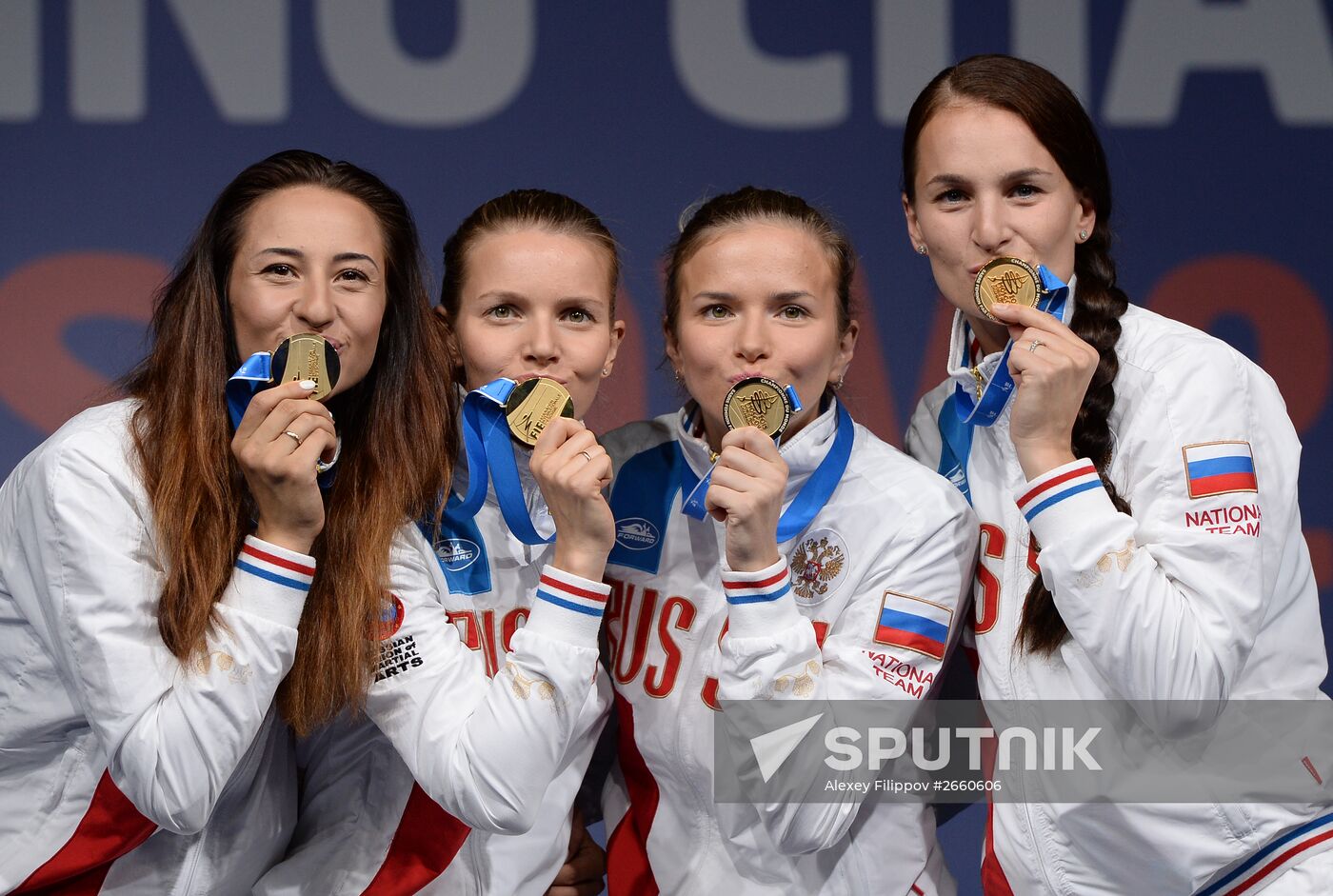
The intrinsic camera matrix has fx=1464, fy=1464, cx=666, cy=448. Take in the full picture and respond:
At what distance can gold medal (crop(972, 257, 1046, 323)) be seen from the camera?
2066 mm

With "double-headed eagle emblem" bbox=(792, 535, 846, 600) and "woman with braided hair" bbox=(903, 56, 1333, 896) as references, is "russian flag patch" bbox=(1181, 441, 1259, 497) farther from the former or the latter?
"double-headed eagle emblem" bbox=(792, 535, 846, 600)

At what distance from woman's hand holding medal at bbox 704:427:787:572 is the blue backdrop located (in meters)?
1.33

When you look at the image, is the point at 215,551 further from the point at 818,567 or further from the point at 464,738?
the point at 818,567

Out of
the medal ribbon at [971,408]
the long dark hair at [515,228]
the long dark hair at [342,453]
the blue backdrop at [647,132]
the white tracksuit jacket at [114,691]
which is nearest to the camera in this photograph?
the white tracksuit jacket at [114,691]

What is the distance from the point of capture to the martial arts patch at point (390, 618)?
81.4 inches

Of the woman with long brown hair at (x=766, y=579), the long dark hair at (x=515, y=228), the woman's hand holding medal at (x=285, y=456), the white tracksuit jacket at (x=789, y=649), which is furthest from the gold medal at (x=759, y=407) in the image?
the woman's hand holding medal at (x=285, y=456)

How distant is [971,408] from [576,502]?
0.64 m

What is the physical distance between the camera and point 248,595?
6.31 ft

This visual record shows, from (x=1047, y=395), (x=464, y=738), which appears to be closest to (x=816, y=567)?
(x=1047, y=395)

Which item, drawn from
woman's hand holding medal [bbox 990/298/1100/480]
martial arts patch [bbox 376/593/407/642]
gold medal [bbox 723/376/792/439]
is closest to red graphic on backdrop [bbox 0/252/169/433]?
martial arts patch [bbox 376/593/407/642]

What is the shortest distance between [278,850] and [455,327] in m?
0.84

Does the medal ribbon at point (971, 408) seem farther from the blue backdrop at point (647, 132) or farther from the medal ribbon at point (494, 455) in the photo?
the blue backdrop at point (647, 132)

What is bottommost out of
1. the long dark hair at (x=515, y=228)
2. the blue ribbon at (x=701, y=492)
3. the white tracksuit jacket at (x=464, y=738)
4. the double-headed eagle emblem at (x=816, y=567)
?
the white tracksuit jacket at (x=464, y=738)

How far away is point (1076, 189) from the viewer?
2184mm
